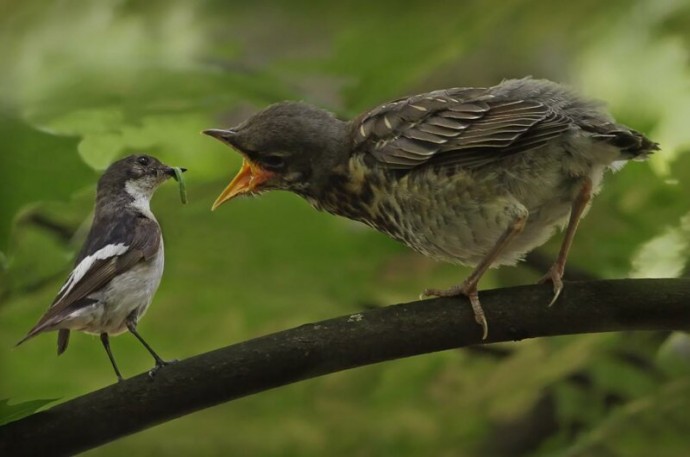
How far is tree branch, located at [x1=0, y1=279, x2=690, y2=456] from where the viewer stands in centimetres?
67

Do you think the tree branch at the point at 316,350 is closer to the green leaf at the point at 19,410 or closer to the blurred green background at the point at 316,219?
the green leaf at the point at 19,410

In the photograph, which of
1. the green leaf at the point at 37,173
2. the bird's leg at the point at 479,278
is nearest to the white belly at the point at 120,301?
the green leaf at the point at 37,173

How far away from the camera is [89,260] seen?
75 centimetres

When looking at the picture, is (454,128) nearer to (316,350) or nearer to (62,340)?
(316,350)

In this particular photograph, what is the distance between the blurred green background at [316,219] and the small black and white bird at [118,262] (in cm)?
5

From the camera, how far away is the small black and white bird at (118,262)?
726 mm

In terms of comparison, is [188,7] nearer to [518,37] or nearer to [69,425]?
[518,37]

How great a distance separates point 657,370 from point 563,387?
10 cm

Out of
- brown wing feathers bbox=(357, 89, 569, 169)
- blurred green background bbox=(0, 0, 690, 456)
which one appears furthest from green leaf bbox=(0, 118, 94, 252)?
brown wing feathers bbox=(357, 89, 569, 169)

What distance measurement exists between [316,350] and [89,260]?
203mm

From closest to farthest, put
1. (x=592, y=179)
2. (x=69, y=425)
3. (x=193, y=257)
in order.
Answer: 1. (x=69, y=425)
2. (x=592, y=179)
3. (x=193, y=257)

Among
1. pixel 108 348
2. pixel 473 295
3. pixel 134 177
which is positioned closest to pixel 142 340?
pixel 108 348

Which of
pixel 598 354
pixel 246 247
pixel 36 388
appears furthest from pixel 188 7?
pixel 598 354

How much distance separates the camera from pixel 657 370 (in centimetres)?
98
